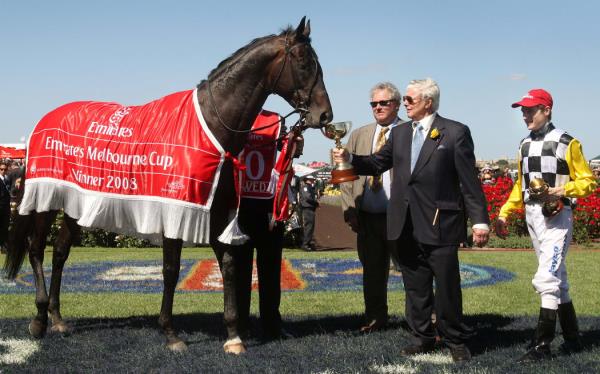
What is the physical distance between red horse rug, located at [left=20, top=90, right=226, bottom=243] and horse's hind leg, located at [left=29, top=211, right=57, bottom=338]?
24 cm

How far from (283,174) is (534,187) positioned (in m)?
1.77

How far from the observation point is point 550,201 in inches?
178

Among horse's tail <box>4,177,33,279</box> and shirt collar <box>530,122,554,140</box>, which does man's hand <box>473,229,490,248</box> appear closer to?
shirt collar <box>530,122,554,140</box>

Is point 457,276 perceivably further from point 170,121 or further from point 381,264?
point 170,121

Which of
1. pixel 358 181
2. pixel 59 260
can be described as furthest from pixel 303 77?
pixel 59 260

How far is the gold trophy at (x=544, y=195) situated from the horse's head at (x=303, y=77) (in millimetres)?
1418

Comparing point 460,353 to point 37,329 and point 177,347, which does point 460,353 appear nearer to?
point 177,347

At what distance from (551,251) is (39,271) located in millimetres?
4085

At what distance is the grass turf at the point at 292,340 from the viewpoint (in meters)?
4.45

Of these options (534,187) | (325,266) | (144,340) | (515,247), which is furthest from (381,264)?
(515,247)

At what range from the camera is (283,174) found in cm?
508

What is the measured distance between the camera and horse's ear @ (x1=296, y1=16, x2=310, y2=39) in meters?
4.67

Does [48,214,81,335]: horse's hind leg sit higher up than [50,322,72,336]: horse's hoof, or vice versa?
[48,214,81,335]: horse's hind leg

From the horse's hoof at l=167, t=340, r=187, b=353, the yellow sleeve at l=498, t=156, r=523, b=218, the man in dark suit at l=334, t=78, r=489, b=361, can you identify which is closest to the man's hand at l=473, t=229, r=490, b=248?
the man in dark suit at l=334, t=78, r=489, b=361
